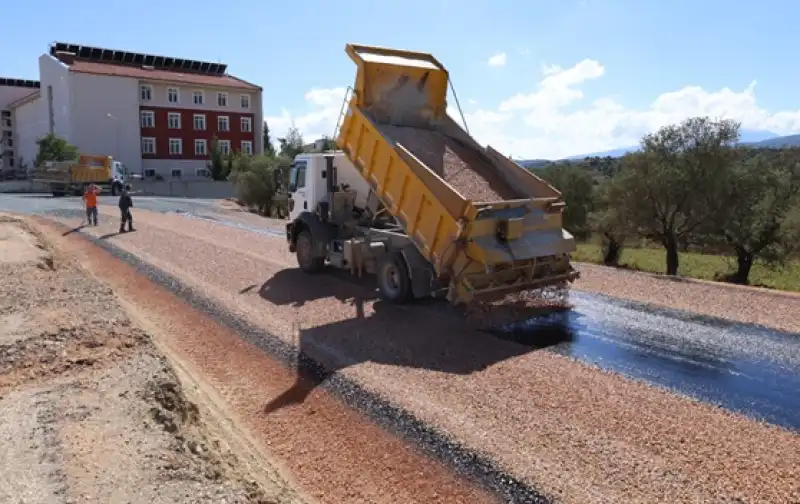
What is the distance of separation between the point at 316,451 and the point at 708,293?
8.74 meters

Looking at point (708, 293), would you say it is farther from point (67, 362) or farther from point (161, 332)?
point (67, 362)

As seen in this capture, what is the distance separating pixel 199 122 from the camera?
60844mm

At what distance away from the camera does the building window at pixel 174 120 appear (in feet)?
194

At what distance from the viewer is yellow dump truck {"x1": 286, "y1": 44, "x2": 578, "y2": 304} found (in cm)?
916

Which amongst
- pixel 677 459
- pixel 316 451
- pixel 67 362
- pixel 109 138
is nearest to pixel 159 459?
pixel 316 451

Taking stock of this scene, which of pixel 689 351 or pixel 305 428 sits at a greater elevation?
pixel 689 351

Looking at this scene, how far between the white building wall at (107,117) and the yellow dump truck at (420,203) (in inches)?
1929

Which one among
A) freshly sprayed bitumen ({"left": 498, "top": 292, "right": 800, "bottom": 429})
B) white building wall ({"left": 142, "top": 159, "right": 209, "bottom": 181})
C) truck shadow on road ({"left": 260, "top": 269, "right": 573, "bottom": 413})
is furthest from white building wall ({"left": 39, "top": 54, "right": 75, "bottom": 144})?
freshly sprayed bitumen ({"left": 498, "top": 292, "right": 800, "bottom": 429})

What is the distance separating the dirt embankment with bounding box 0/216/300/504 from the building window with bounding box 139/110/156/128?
53.1 m

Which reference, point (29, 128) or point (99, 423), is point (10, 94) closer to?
point (29, 128)

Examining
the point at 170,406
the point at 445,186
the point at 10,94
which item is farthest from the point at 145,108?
the point at 170,406

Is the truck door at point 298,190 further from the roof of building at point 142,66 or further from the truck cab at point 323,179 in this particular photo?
the roof of building at point 142,66

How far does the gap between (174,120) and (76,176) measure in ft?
64.4

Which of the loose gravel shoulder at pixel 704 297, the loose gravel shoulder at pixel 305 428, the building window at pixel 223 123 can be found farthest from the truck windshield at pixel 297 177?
the building window at pixel 223 123
